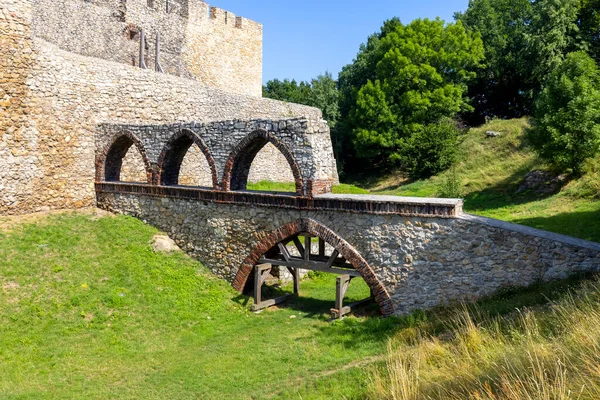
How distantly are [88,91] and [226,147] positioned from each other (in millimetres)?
5714

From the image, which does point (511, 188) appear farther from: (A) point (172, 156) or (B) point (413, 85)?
(A) point (172, 156)

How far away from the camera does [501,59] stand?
111ft

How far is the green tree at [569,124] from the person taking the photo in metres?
18.2

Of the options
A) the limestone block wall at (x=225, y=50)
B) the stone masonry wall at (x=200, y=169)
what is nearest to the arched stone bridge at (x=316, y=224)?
the stone masonry wall at (x=200, y=169)

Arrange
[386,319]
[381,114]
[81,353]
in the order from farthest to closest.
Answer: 1. [381,114]
2. [386,319]
3. [81,353]

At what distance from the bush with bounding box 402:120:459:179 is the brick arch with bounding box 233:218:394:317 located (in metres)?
18.3

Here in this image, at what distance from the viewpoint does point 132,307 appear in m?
10.9

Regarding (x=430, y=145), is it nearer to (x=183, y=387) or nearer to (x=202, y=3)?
(x=202, y=3)

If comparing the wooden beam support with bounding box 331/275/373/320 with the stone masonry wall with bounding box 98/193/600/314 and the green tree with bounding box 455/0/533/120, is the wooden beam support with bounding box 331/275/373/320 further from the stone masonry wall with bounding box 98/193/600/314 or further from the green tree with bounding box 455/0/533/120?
the green tree with bounding box 455/0/533/120

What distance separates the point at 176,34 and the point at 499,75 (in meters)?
22.8

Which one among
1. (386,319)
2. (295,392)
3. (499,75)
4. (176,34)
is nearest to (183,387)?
(295,392)

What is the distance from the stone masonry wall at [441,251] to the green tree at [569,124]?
1127 centimetres

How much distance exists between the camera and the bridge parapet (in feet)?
36.4

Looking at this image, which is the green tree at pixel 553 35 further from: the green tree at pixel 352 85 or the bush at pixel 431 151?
the green tree at pixel 352 85
